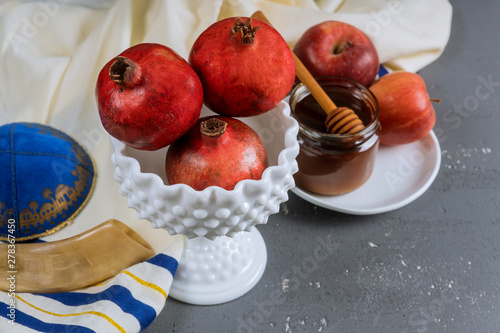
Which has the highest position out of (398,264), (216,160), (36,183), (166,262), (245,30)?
(245,30)

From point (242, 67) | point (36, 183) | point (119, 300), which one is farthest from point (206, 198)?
point (36, 183)

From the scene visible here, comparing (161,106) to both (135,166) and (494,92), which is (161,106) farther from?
(494,92)

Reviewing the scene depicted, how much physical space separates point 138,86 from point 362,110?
1.59ft

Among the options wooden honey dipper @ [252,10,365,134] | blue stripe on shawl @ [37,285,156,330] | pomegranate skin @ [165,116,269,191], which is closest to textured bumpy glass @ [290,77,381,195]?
wooden honey dipper @ [252,10,365,134]

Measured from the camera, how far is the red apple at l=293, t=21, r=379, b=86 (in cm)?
104

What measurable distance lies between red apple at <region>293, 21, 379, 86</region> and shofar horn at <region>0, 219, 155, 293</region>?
543 millimetres

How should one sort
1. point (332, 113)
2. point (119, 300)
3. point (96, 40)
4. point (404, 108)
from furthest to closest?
point (96, 40)
point (404, 108)
point (332, 113)
point (119, 300)

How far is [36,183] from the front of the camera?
2.71 ft

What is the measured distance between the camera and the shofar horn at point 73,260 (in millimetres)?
764

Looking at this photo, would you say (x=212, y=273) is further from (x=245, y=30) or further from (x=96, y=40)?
(x=96, y=40)

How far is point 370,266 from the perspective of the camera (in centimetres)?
84

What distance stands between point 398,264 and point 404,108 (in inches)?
12.3

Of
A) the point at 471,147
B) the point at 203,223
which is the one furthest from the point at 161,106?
the point at 471,147

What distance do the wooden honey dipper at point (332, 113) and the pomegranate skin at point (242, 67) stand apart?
19 centimetres
